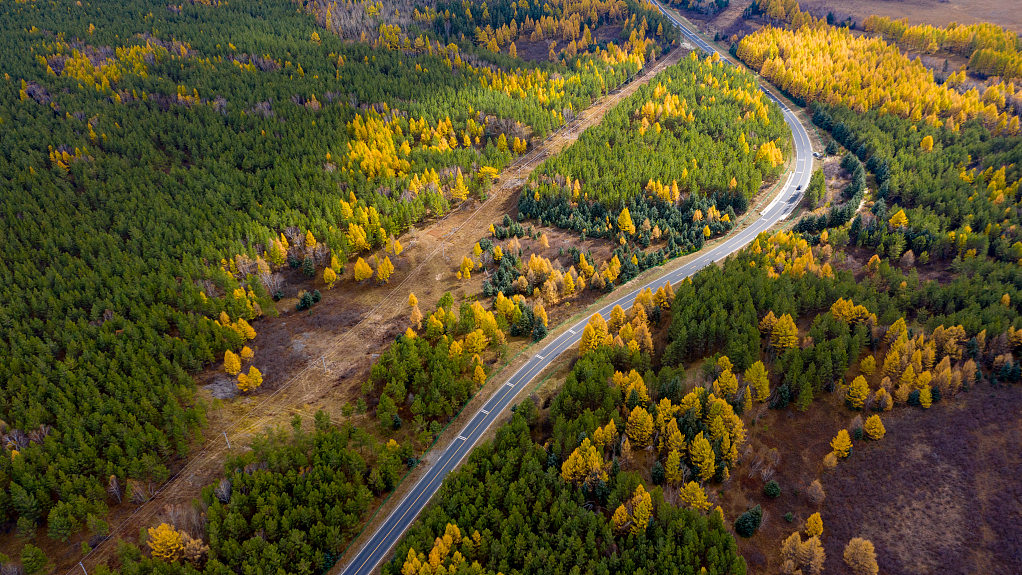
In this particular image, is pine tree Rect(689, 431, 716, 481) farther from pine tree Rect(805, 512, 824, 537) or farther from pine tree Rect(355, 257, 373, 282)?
pine tree Rect(355, 257, 373, 282)

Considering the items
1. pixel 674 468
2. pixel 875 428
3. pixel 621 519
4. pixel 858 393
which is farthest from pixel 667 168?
pixel 621 519

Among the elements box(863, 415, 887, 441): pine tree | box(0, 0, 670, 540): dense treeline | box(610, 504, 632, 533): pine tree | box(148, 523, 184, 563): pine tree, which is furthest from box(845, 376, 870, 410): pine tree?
box(0, 0, 670, 540): dense treeline

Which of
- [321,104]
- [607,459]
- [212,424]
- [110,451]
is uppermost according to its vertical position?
[321,104]

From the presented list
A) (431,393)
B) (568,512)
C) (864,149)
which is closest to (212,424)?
(431,393)

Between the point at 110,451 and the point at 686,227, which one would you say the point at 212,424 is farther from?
the point at 686,227

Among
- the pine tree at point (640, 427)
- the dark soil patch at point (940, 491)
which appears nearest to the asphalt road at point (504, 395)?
the pine tree at point (640, 427)

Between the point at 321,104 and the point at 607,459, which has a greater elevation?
the point at 321,104

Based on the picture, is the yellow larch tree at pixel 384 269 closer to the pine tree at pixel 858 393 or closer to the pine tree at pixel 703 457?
the pine tree at pixel 703 457
